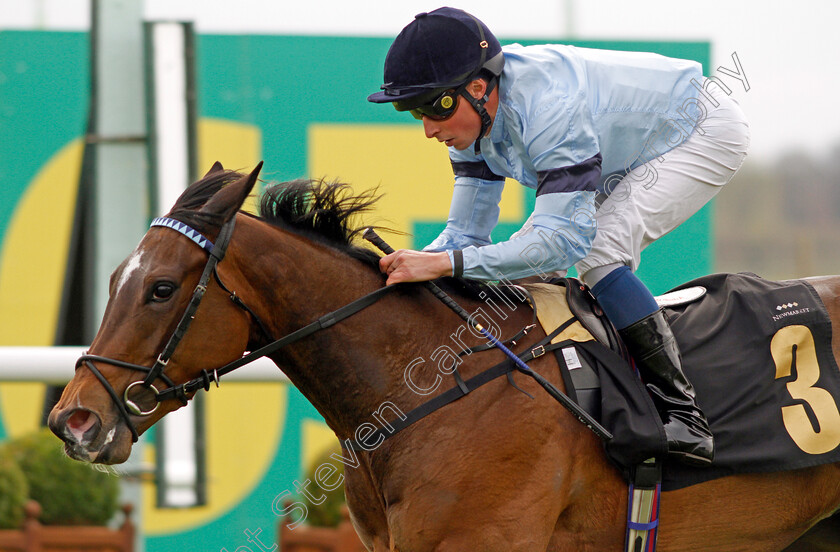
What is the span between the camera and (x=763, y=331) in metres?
2.54

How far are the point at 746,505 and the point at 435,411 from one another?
1.00 metres

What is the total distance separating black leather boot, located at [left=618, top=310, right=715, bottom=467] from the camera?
2346 mm

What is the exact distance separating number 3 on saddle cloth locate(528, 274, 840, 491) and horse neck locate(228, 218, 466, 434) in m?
0.44

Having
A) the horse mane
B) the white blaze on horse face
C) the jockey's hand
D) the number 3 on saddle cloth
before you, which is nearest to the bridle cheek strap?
the white blaze on horse face

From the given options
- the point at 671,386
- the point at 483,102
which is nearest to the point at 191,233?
the point at 483,102

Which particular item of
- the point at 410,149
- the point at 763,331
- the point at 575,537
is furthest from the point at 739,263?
the point at 575,537

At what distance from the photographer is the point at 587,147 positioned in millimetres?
2316

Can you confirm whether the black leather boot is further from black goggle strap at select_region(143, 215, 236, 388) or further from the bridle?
black goggle strap at select_region(143, 215, 236, 388)

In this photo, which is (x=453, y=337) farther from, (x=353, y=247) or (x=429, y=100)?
(x=429, y=100)

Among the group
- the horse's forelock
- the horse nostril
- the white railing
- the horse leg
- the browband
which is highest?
the horse's forelock

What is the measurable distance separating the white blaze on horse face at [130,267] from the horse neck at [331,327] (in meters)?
0.25

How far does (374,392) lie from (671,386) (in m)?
0.85

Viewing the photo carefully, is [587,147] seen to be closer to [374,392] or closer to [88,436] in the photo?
[374,392]

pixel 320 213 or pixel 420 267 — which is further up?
pixel 320 213
